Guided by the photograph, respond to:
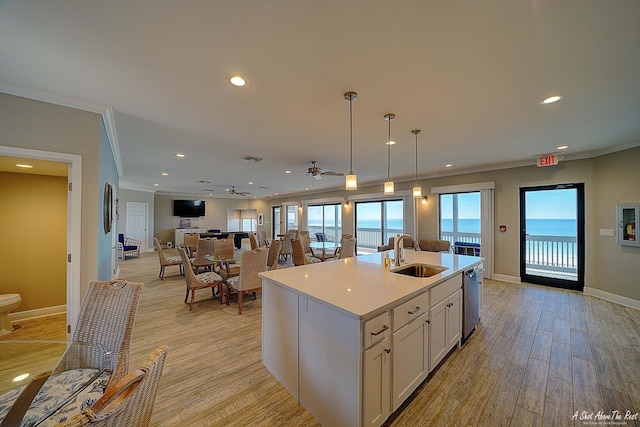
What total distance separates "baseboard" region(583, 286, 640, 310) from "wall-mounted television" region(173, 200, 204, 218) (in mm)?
13535

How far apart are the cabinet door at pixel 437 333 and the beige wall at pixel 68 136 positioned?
3.39 meters

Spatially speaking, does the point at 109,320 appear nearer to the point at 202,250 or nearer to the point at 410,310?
the point at 410,310

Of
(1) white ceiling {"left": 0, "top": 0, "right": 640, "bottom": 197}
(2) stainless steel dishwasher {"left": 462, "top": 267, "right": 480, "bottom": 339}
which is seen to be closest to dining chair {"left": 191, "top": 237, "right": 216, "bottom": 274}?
(1) white ceiling {"left": 0, "top": 0, "right": 640, "bottom": 197}

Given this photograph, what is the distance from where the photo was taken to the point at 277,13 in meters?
1.39

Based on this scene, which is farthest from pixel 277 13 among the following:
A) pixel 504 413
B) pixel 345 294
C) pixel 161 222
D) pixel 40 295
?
pixel 161 222

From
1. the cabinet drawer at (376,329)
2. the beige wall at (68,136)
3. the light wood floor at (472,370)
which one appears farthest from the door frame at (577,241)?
the beige wall at (68,136)

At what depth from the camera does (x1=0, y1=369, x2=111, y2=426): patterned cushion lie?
1.12 m

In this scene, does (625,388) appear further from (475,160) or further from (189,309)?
(189,309)

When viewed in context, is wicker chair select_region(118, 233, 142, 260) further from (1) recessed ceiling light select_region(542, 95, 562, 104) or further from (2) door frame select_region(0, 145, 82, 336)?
(1) recessed ceiling light select_region(542, 95, 562, 104)

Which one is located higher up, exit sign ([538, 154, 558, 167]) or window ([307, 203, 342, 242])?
exit sign ([538, 154, 558, 167])

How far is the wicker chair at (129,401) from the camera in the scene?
2.20 feet

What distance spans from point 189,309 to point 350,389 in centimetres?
325

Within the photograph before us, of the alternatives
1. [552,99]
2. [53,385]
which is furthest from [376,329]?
[552,99]

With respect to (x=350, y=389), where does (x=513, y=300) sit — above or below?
below
